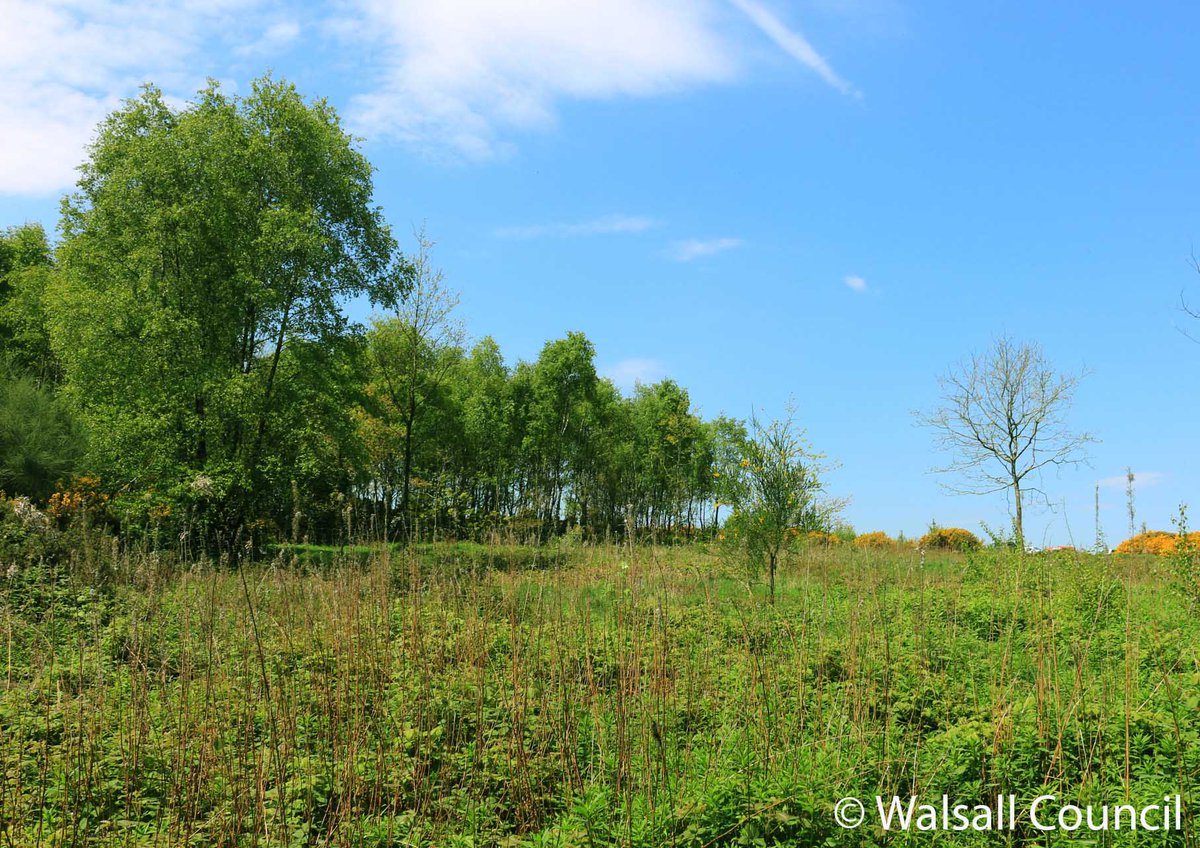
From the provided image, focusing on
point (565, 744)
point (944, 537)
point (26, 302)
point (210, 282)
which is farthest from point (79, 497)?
point (944, 537)

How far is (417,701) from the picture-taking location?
6.14 m

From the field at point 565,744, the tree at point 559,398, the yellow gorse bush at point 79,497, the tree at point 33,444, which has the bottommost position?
the field at point 565,744

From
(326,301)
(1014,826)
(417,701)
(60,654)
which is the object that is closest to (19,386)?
(326,301)

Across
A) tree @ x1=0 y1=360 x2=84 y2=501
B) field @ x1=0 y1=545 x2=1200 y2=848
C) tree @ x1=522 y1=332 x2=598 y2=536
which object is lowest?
field @ x1=0 y1=545 x2=1200 y2=848

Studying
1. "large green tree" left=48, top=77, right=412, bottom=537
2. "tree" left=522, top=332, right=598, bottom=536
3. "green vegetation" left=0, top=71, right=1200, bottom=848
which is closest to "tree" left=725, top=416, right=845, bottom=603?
"green vegetation" left=0, top=71, right=1200, bottom=848

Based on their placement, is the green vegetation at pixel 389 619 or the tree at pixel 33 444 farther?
the tree at pixel 33 444

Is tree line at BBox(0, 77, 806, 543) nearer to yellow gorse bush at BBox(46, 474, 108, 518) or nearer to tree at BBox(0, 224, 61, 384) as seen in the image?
yellow gorse bush at BBox(46, 474, 108, 518)

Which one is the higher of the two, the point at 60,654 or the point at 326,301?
the point at 326,301

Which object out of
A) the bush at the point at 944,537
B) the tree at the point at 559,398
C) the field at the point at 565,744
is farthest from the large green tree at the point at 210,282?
the bush at the point at 944,537

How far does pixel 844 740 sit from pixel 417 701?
3.16 meters

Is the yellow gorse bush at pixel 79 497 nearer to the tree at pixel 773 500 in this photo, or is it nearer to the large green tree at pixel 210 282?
the large green tree at pixel 210 282

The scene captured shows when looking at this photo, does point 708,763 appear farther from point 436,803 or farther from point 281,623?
point 281,623

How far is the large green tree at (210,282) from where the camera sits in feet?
65.3

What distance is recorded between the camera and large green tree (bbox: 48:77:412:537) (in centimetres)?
1991
